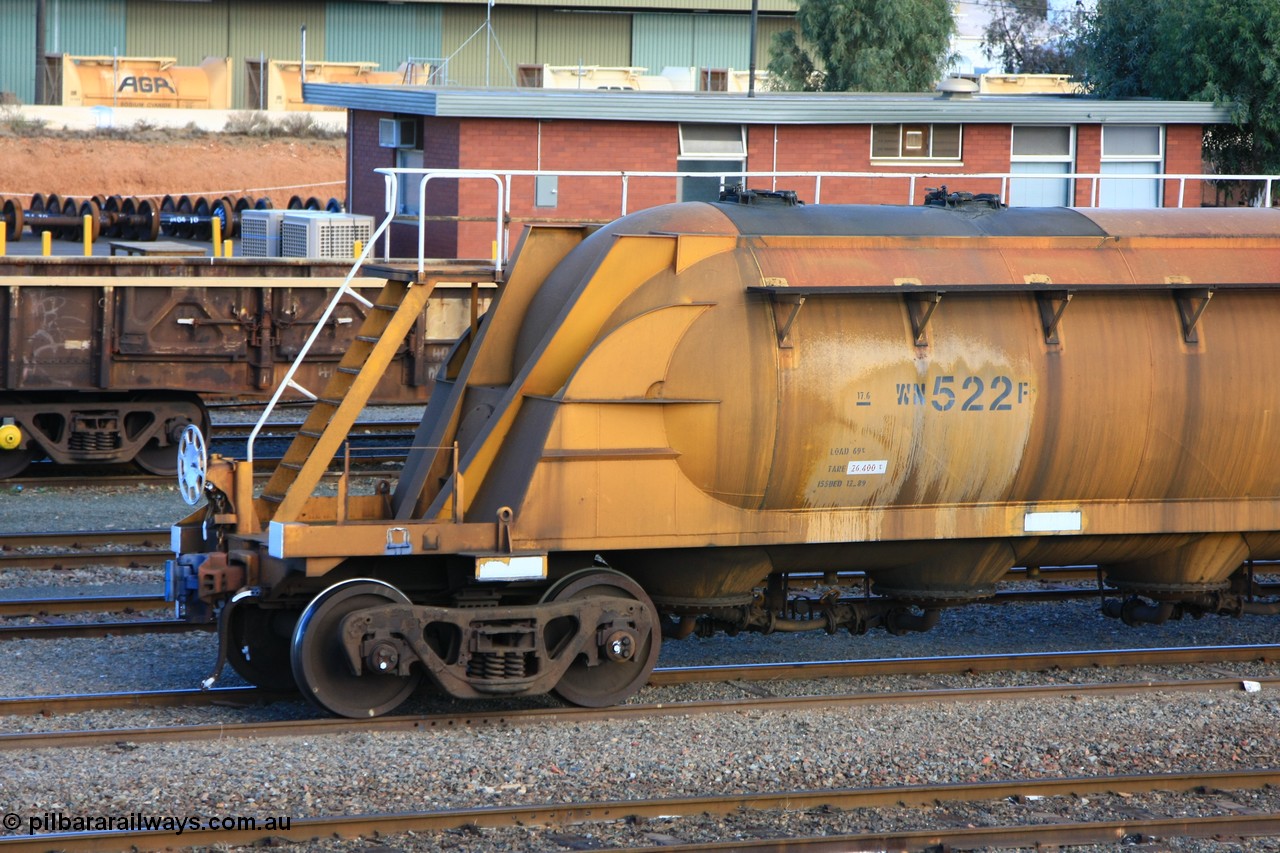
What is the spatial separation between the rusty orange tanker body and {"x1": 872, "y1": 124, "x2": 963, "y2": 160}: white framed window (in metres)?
13.9

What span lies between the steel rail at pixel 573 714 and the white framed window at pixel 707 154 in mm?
13686

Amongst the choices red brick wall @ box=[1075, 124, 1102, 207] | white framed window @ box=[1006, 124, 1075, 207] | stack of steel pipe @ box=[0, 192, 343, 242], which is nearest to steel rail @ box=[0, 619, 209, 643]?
white framed window @ box=[1006, 124, 1075, 207]

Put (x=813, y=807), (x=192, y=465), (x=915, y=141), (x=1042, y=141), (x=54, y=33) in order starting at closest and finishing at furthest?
(x=813, y=807) → (x=192, y=465) → (x=915, y=141) → (x=1042, y=141) → (x=54, y=33)

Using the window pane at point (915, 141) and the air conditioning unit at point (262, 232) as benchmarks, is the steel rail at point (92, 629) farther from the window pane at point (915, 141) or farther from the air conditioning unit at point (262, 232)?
the window pane at point (915, 141)

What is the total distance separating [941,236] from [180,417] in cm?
982

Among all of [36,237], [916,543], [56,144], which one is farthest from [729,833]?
[56,144]

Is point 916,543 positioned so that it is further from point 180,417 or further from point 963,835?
point 180,417

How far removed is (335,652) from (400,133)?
573 inches

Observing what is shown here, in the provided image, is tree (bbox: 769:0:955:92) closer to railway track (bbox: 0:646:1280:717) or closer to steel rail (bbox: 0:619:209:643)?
railway track (bbox: 0:646:1280:717)

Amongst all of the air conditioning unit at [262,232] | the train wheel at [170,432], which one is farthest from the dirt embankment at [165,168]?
the train wheel at [170,432]

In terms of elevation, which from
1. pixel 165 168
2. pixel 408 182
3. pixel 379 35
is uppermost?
pixel 379 35

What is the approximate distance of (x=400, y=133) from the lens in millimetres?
22188

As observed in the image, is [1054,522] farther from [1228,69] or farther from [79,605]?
[1228,69]

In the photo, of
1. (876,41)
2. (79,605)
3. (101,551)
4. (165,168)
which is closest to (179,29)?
(165,168)
